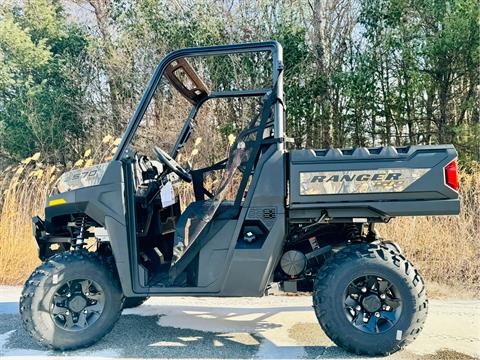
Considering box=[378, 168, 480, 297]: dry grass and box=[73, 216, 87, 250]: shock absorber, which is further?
box=[378, 168, 480, 297]: dry grass

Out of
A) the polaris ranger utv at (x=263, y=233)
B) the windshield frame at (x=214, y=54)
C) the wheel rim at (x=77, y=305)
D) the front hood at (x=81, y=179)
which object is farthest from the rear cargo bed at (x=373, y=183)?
the wheel rim at (x=77, y=305)

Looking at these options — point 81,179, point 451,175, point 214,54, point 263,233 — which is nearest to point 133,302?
point 81,179

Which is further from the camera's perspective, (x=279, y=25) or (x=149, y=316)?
(x=279, y=25)

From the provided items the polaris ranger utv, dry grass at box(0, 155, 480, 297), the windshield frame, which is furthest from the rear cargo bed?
dry grass at box(0, 155, 480, 297)

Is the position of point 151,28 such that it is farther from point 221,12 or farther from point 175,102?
point 175,102

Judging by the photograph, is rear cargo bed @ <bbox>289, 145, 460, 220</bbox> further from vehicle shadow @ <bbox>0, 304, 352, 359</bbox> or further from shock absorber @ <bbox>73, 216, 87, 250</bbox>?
shock absorber @ <bbox>73, 216, 87, 250</bbox>

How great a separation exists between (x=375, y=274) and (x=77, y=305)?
205 cm

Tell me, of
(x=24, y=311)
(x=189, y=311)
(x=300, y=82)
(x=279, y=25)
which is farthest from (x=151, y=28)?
(x=24, y=311)

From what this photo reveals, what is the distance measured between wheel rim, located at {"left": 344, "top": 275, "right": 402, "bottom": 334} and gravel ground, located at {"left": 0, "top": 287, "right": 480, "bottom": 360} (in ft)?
0.74

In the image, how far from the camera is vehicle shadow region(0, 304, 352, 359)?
3.29m

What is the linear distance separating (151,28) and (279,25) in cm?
293

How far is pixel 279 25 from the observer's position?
10297 millimetres

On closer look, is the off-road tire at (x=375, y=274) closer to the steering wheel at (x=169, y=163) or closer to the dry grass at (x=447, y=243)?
the steering wheel at (x=169, y=163)

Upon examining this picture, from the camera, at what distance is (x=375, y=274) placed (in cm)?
319
